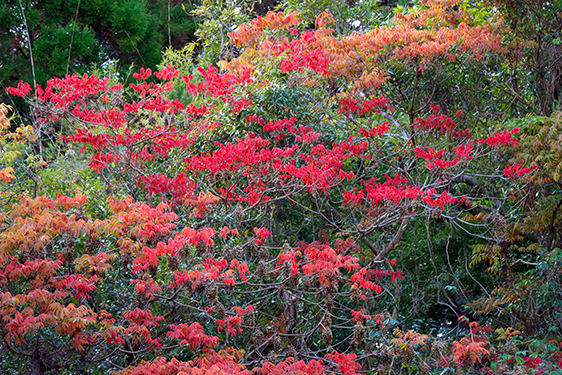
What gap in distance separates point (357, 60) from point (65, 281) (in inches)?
188

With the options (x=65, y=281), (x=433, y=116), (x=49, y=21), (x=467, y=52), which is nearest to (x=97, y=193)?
(x=65, y=281)

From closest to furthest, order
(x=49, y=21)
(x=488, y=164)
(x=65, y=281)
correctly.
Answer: (x=65, y=281)
(x=488, y=164)
(x=49, y=21)

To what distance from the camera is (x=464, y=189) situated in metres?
8.12

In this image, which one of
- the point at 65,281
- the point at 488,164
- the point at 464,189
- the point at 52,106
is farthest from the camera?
the point at 464,189

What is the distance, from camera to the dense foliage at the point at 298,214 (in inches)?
185

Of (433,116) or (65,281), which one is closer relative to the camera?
(65,281)

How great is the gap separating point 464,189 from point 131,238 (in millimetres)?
5125

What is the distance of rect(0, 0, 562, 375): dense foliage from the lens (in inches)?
185

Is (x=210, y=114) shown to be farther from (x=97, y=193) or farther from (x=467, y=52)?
(x=467, y=52)

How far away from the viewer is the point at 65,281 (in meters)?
4.34

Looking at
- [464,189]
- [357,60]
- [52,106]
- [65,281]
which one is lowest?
[464,189]

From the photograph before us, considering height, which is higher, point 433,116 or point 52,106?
point 52,106

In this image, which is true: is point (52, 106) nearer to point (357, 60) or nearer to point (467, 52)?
point (357, 60)

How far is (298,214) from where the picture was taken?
23.6ft
